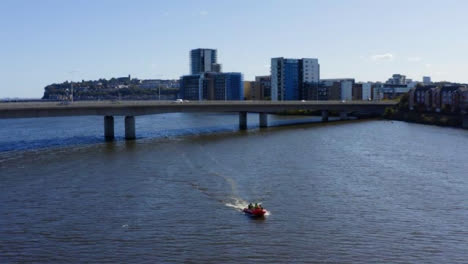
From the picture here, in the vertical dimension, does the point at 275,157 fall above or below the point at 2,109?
below

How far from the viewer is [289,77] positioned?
6914 inches

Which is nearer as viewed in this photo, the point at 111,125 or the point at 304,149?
the point at 304,149

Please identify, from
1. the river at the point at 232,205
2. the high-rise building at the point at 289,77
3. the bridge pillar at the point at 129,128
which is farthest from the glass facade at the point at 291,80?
the river at the point at 232,205

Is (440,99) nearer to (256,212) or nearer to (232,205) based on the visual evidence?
(232,205)

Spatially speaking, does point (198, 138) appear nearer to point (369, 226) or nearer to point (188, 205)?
point (188, 205)

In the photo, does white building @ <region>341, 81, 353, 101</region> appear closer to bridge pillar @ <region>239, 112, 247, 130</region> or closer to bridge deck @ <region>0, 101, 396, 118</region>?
bridge deck @ <region>0, 101, 396, 118</region>

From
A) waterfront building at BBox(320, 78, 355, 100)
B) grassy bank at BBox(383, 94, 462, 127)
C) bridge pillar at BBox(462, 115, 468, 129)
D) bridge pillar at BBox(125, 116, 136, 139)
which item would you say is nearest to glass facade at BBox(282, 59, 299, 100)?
waterfront building at BBox(320, 78, 355, 100)

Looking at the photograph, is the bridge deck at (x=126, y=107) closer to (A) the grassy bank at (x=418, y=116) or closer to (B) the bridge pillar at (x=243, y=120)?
(B) the bridge pillar at (x=243, y=120)

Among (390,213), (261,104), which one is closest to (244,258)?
(390,213)

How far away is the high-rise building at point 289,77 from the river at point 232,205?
122m

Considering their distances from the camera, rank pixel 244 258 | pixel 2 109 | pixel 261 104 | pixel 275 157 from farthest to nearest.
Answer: pixel 261 104 < pixel 2 109 < pixel 275 157 < pixel 244 258

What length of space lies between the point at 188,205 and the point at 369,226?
9652mm

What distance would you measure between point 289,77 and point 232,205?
149569 mm

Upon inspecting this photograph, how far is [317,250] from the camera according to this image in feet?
70.3
